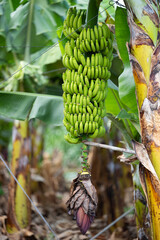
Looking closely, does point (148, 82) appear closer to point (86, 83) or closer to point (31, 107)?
point (86, 83)

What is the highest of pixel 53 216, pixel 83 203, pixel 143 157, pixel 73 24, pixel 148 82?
pixel 73 24

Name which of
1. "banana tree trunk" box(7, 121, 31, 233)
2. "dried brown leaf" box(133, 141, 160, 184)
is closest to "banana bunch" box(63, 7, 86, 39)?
"dried brown leaf" box(133, 141, 160, 184)

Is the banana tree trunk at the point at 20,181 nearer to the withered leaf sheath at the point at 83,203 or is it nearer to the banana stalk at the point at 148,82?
the withered leaf sheath at the point at 83,203

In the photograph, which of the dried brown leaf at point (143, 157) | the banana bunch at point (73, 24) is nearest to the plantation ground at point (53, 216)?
the dried brown leaf at point (143, 157)

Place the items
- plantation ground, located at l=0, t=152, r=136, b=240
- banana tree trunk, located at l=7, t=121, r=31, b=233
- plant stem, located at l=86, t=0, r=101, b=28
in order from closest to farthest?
plant stem, located at l=86, t=0, r=101, b=28
plantation ground, located at l=0, t=152, r=136, b=240
banana tree trunk, located at l=7, t=121, r=31, b=233

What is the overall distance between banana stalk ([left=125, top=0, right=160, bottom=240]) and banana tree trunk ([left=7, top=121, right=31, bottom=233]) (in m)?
1.89

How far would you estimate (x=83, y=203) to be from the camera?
3.96ft

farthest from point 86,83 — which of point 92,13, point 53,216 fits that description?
point 53,216

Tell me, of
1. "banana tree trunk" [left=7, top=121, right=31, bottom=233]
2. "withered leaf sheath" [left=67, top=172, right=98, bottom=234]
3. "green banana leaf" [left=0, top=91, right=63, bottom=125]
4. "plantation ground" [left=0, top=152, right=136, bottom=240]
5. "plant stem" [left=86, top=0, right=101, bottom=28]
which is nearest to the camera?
"withered leaf sheath" [left=67, top=172, right=98, bottom=234]

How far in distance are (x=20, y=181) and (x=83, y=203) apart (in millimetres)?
1865

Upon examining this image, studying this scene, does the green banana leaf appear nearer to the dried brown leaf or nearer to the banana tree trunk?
the dried brown leaf

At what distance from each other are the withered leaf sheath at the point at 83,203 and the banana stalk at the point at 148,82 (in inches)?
9.8

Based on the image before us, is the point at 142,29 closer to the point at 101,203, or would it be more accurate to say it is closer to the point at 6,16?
the point at 6,16

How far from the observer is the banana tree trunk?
283cm
